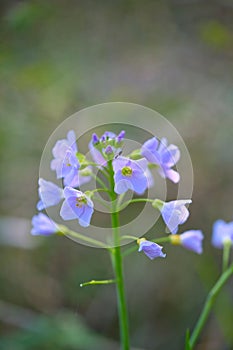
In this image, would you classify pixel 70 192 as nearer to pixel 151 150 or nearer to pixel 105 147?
pixel 105 147

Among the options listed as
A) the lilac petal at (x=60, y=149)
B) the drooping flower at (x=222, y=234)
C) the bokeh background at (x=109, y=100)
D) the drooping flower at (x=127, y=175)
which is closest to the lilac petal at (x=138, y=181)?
the drooping flower at (x=127, y=175)

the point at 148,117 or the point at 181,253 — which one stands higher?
the point at 148,117

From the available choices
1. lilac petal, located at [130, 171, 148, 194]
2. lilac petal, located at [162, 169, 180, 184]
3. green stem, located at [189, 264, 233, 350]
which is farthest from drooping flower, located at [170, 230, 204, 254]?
lilac petal, located at [130, 171, 148, 194]

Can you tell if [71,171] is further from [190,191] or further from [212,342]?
[190,191]

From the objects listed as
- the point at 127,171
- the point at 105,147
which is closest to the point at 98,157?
the point at 105,147

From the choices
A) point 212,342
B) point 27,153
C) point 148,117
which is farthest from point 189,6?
point 212,342

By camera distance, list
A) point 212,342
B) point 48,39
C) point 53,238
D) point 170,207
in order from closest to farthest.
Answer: point 170,207
point 212,342
point 48,39
point 53,238
